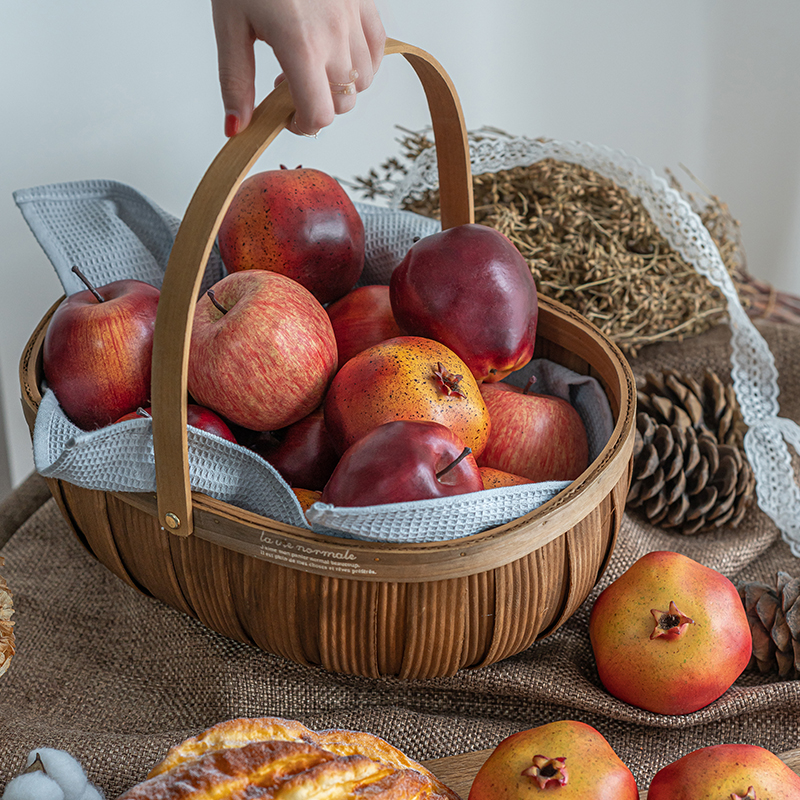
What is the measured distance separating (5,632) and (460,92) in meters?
1.06

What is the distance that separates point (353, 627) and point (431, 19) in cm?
99

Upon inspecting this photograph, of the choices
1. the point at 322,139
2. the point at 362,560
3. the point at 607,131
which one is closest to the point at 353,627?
the point at 362,560

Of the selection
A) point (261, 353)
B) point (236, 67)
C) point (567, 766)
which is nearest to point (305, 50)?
point (236, 67)

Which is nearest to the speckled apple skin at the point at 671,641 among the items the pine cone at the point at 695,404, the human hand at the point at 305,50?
the pine cone at the point at 695,404

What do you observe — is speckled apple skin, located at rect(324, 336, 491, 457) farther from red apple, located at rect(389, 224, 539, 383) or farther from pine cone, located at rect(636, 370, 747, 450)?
pine cone, located at rect(636, 370, 747, 450)

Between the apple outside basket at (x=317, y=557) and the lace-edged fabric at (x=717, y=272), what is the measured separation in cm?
22

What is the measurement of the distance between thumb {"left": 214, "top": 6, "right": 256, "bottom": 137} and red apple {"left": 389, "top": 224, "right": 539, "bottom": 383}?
0.60 ft

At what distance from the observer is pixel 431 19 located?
1.21m

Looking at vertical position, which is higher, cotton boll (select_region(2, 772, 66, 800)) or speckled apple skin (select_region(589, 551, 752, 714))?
cotton boll (select_region(2, 772, 66, 800))

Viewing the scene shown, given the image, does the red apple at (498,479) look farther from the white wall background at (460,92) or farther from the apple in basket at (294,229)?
the white wall background at (460,92)

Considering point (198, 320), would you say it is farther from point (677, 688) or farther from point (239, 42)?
point (677, 688)

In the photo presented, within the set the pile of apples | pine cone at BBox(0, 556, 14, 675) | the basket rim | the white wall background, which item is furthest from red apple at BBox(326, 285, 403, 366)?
the white wall background

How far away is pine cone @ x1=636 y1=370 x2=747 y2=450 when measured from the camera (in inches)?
34.1

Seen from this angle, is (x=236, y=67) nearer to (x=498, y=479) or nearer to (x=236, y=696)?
(x=498, y=479)
